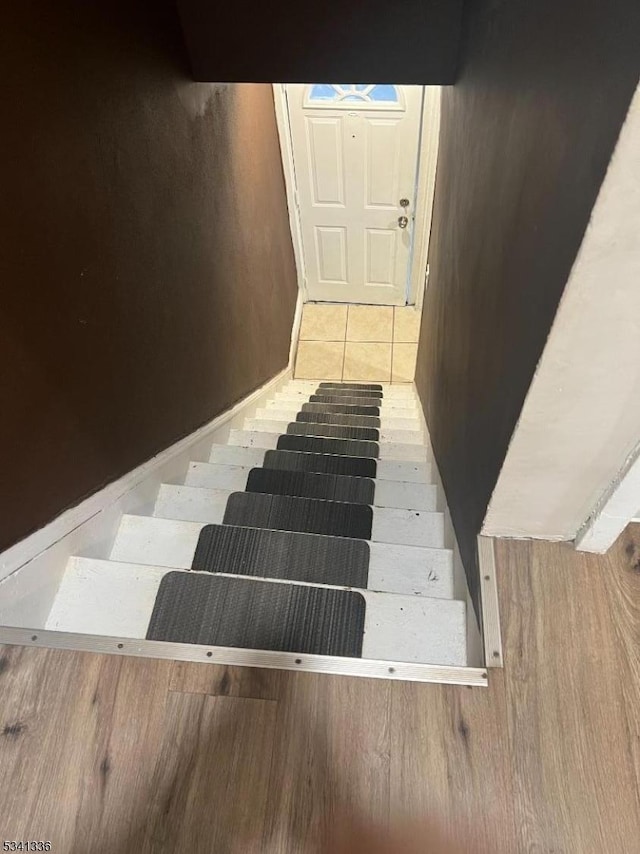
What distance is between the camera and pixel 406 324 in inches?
187

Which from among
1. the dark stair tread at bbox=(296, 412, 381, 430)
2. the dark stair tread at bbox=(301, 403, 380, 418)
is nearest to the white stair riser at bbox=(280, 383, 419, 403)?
the dark stair tread at bbox=(301, 403, 380, 418)

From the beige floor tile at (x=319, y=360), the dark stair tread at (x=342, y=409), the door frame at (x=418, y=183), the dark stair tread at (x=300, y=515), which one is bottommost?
the dark stair tread at (x=300, y=515)

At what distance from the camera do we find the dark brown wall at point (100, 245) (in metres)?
1.04

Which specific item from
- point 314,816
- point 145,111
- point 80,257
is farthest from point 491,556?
point 145,111

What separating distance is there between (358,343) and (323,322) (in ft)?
1.21

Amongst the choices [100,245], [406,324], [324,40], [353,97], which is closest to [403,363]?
[406,324]

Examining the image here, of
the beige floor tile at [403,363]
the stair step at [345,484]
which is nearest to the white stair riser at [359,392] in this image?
the beige floor tile at [403,363]

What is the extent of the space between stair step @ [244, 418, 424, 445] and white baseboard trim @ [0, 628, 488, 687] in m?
1.63

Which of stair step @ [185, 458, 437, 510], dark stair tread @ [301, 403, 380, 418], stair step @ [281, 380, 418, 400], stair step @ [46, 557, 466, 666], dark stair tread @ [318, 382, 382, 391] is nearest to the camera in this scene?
stair step @ [46, 557, 466, 666]

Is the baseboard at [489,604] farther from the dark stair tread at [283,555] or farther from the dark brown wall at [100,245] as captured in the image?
the dark brown wall at [100,245]

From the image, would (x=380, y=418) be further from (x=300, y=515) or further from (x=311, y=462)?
(x=300, y=515)

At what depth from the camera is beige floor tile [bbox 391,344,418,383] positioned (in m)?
4.49

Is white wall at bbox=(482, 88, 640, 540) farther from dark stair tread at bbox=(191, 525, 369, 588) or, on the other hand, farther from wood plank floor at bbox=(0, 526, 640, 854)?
dark stair tread at bbox=(191, 525, 369, 588)

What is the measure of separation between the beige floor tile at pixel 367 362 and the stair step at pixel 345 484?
2525 millimetres
